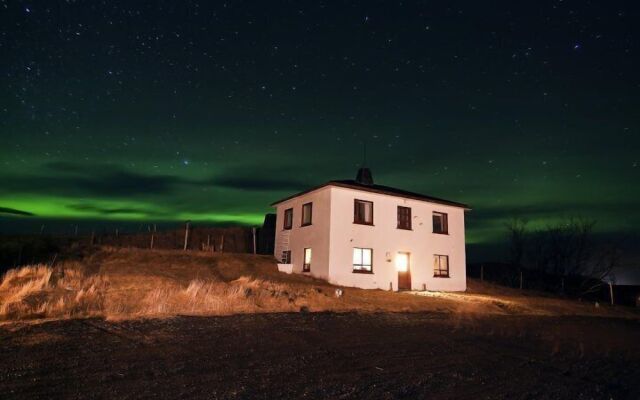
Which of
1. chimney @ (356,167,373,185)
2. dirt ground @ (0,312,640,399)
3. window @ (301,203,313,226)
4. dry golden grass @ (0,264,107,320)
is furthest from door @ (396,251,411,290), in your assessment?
dry golden grass @ (0,264,107,320)

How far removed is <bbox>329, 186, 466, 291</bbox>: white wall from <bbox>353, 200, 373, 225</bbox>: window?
233 mm

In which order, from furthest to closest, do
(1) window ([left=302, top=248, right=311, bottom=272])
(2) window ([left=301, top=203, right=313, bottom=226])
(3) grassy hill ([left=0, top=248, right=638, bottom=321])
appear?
(2) window ([left=301, top=203, right=313, bottom=226])
(1) window ([left=302, top=248, right=311, bottom=272])
(3) grassy hill ([left=0, top=248, right=638, bottom=321])

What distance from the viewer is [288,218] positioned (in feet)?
88.5

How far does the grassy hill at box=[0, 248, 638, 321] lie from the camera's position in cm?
1122

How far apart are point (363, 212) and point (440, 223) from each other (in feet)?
20.4

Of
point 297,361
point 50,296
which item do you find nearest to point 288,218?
point 50,296

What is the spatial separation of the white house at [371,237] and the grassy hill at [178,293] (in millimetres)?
1619

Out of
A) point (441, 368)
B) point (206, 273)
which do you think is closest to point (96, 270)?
point (206, 273)

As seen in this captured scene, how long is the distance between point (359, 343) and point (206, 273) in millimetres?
14294

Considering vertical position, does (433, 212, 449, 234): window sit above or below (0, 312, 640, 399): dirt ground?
above

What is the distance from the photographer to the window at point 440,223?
26716mm

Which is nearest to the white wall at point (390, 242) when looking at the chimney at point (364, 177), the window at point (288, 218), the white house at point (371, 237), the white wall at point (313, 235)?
the white house at point (371, 237)

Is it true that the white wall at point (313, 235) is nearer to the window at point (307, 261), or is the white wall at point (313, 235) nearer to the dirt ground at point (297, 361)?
the window at point (307, 261)

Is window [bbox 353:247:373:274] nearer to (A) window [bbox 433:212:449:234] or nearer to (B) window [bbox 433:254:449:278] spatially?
(B) window [bbox 433:254:449:278]
